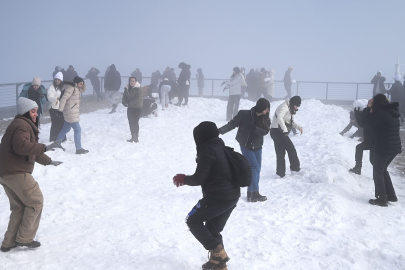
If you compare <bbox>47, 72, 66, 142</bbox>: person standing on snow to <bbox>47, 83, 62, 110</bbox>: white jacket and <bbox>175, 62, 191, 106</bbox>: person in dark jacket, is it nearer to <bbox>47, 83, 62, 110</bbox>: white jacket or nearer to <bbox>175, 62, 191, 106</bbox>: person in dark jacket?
<bbox>47, 83, 62, 110</bbox>: white jacket

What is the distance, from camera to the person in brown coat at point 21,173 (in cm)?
420

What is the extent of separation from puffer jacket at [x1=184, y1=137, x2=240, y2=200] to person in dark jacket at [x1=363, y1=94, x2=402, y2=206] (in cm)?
336

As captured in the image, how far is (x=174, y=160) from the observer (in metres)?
9.91

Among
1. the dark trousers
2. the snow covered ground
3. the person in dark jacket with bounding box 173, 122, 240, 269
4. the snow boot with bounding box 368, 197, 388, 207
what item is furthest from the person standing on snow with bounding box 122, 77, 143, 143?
the person in dark jacket with bounding box 173, 122, 240, 269

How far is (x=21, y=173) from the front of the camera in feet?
14.1

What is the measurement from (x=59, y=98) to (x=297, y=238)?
6.77 metres

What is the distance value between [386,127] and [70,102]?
6.63 m

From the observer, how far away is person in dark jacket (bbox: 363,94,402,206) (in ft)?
19.8

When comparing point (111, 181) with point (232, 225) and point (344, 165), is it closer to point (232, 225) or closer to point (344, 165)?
point (232, 225)

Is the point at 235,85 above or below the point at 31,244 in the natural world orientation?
above

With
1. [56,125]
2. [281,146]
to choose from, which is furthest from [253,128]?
[56,125]

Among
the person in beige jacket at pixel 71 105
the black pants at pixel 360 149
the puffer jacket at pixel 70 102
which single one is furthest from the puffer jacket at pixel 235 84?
the black pants at pixel 360 149

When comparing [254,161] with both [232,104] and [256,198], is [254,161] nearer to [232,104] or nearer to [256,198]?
[256,198]

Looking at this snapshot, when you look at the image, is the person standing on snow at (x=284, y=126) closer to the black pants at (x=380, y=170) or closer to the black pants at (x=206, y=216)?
the black pants at (x=380, y=170)
